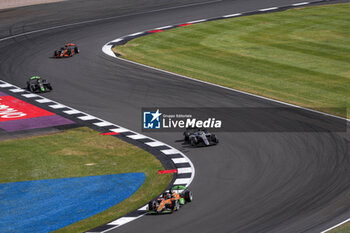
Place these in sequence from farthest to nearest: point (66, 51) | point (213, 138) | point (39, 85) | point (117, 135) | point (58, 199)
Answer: point (66, 51) → point (39, 85) → point (117, 135) → point (213, 138) → point (58, 199)

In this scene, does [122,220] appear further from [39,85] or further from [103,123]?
[39,85]

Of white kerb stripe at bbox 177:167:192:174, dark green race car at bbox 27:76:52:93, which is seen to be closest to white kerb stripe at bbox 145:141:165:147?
white kerb stripe at bbox 177:167:192:174

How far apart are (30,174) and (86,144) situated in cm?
451

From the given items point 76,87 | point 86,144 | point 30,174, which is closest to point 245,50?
point 76,87

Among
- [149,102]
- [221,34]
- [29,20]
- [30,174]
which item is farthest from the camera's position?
[29,20]

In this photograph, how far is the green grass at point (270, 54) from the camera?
137 feet

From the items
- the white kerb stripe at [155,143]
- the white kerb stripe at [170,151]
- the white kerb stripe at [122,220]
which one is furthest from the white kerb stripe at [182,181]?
the white kerb stripe at [155,143]

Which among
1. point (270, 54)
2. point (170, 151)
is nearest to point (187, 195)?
point (170, 151)

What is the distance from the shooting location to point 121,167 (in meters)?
30.3

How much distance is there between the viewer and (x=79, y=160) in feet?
103

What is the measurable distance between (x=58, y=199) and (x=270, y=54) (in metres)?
27.8

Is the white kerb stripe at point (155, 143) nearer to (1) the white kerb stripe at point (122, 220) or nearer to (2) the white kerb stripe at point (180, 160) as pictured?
(2) the white kerb stripe at point (180, 160)

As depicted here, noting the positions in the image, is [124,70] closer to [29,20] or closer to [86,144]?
[86,144]

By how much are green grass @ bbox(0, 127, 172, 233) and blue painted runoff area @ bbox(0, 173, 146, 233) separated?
1.84ft
